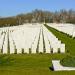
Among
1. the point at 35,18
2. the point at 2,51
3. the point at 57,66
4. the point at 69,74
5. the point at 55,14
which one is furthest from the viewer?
the point at 55,14

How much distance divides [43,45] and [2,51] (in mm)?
1570

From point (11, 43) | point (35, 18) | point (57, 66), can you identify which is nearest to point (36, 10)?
point (35, 18)

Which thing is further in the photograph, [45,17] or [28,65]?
[45,17]

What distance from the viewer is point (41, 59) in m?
11.2

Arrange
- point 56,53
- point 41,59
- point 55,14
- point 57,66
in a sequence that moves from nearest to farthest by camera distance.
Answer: point 57,66, point 41,59, point 56,53, point 55,14

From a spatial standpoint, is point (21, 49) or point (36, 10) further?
point (36, 10)

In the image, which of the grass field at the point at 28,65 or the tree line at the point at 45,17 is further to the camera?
the tree line at the point at 45,17

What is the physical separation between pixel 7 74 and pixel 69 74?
1.25 m

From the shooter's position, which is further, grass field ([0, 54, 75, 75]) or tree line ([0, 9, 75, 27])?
tree line ([0, 9, 75, 27])

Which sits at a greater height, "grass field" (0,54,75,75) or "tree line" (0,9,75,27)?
"grass field" (0,54,75,75)

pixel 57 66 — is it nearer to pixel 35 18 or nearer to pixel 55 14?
pixel 35 18

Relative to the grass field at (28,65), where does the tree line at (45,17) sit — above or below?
below

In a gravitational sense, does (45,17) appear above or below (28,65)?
below

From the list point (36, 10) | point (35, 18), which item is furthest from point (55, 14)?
point (35, 18)
